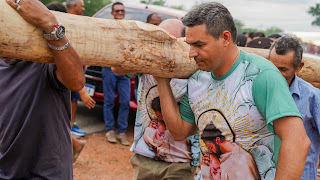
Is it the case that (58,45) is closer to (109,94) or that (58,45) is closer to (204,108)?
(204,108)

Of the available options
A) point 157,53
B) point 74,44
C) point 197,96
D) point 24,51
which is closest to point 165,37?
point 157,53

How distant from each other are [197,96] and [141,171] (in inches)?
46.8

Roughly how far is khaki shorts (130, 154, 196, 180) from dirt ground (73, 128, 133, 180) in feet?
6.36

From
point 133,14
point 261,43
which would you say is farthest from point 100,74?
point 261,43

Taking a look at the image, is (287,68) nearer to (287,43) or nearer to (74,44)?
(287,43)

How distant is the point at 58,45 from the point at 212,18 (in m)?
0.87

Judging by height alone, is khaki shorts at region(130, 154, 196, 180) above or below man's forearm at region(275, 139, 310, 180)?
below

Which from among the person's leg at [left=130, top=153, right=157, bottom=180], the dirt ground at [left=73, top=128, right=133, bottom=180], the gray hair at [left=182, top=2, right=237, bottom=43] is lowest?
the dirt ground at [left=73, top=128, right=133, bottom=180]

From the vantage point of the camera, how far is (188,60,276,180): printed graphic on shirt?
2189 mm

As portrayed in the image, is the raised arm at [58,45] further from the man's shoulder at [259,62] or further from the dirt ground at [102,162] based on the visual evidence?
the dirt ground at [102,162]

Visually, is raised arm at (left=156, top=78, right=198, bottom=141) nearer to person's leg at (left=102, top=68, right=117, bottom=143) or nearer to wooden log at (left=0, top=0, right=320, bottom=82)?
wooden log at (left=0, top=0, right=320, bottom=82)

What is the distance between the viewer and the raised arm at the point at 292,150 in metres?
1.93

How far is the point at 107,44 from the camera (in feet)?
7.17

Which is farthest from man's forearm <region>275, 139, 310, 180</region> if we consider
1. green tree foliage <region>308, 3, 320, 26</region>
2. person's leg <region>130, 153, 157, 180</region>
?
green tree foliage <region>308, 3, 320, 26</region>
